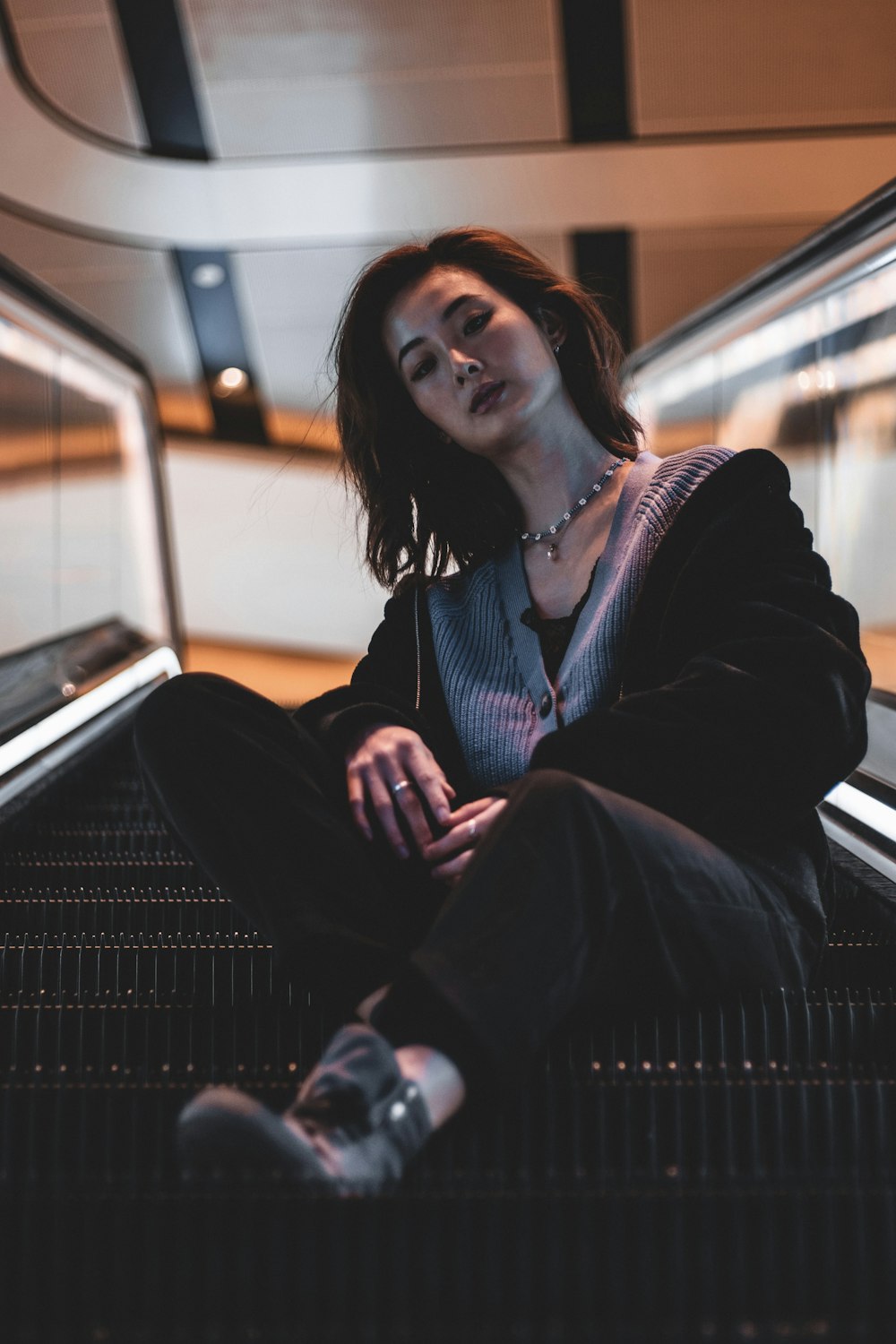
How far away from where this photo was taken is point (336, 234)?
380 inches

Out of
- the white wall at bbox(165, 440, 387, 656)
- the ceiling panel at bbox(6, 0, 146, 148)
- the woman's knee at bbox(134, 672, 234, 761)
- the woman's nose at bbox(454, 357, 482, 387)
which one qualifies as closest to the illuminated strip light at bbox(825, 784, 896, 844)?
the woman's nose at bbox(454, 357, 482, 387)

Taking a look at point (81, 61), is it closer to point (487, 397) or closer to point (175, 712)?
point (487, 397)

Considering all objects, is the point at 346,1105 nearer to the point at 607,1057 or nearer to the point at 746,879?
the point at 607,1057

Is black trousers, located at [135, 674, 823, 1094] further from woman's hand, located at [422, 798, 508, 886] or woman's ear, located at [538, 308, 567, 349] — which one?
woman's ear, located at [538, 308, 567, 349]

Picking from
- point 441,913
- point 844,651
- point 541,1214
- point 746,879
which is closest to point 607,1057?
point 746,879

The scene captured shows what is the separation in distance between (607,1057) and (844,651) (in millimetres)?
702

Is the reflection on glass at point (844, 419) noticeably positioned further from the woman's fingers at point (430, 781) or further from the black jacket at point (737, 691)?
the woman's fingers at point (430, 781)

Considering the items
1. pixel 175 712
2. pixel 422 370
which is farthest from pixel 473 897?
pixel 422 370

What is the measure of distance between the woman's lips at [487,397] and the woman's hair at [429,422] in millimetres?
245

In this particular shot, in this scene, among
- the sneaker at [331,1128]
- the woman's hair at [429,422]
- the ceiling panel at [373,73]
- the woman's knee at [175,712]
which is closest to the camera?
the sneaker at [331,1128]

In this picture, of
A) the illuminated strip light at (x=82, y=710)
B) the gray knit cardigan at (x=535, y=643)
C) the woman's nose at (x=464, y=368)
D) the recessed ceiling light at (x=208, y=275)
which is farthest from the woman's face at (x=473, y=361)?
the recessed ceiling light at (x=208, y=275)

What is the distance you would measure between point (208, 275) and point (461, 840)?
9.17 metres

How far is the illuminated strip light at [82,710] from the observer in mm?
3564

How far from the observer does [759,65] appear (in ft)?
26.6
